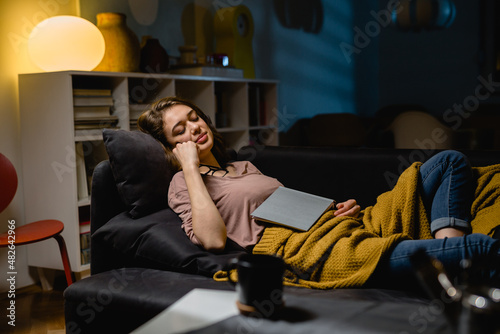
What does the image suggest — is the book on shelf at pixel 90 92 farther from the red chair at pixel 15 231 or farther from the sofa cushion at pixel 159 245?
the sofa cushion at pixel 159 245

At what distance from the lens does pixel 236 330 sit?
2.53 ft

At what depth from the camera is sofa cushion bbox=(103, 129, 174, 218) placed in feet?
5.36

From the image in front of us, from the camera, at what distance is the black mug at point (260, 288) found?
804 mm

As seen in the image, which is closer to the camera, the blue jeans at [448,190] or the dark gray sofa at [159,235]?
the dark gray sofa at [159,235]

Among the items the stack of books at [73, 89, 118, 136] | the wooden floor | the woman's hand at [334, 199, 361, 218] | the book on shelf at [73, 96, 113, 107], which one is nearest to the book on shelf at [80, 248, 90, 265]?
the wooden floor

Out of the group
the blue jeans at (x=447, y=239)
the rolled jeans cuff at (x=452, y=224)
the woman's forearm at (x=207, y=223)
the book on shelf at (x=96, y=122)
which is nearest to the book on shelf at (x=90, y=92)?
the book on shelf at (x=96, y=122)

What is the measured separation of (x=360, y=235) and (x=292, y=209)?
0.87ft

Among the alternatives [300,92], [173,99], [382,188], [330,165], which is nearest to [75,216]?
[173,99]

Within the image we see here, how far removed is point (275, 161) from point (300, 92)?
283 centimetres

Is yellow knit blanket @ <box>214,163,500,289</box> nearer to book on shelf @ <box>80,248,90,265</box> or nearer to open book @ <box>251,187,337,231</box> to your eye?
open book @ <box>251,187,337,231</box>

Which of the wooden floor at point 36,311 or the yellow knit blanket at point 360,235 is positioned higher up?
the yellow knit blanket at point 360,235

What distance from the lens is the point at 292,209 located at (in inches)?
62.3

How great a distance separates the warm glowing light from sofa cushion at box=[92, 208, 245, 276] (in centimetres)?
115

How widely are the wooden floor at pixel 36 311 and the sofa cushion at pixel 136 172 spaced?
29.5 inches
